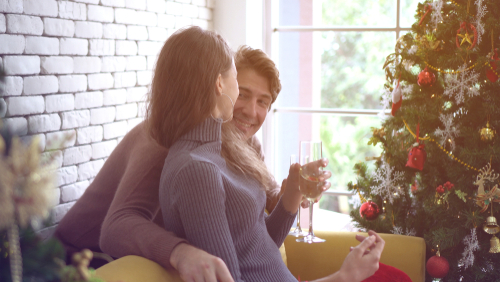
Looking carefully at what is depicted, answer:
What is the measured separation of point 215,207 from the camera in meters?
1.05

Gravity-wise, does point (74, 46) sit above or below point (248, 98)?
above

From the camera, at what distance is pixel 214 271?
965 mm

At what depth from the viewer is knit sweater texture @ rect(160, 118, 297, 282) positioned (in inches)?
41.1

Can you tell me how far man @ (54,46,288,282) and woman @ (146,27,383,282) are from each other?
0.07 meters

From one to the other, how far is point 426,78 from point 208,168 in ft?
4.23

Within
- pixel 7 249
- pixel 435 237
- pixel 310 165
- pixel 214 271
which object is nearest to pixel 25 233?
pixel 7 249

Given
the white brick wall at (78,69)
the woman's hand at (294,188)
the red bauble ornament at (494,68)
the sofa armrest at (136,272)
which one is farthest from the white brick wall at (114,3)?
the red bauble ornament at (494,68)

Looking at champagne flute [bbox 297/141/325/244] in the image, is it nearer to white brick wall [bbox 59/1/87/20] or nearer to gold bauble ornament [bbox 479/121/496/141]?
gold bauble ornament [bbox 479/121/496/141]

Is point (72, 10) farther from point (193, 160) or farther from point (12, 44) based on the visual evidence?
point (193, 160)

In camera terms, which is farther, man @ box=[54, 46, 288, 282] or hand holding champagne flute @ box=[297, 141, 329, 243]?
hand holding champagne flute @ box=[297, 141, 329, 243]

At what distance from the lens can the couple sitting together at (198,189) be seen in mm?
1047

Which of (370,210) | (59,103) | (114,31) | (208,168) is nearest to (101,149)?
(59,103)

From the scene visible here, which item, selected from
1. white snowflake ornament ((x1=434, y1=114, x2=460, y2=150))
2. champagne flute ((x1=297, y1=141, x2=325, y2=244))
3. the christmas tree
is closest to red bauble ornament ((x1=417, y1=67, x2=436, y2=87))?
the christmas tree

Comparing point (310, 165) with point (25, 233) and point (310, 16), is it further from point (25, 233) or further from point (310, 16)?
point (310, 16)
